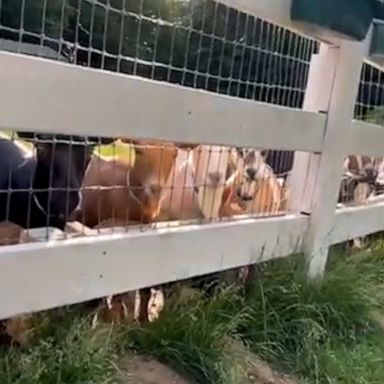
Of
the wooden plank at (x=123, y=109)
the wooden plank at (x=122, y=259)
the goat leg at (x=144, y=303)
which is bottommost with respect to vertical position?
the goat leg at (x=144, y=303)

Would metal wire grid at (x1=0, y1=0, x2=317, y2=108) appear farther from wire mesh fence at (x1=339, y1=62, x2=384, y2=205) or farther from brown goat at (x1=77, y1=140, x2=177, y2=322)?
wire mesh fence at (x1=339, y1=62, x2=384, y2=205)

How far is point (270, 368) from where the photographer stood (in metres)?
2.86

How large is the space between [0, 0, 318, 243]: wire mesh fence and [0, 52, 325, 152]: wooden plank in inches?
5.8

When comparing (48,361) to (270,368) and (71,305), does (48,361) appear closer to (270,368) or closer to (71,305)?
(71,305)

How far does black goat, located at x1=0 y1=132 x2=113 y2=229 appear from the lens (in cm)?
248

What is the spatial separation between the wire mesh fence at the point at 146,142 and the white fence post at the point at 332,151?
0.63ft

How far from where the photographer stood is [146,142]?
2.84 meters

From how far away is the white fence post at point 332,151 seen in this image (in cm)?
370

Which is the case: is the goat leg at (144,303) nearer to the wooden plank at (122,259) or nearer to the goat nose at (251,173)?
the wooden plank at (122,259)

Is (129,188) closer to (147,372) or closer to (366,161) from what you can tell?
(147,372)

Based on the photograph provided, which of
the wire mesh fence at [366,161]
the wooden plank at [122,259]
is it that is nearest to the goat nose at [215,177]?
the wooden plank at [122,259]

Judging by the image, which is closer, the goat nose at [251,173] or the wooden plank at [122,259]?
the wooden plank at [122,259]

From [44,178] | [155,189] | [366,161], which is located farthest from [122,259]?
[366,161]

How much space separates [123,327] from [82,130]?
75cm
